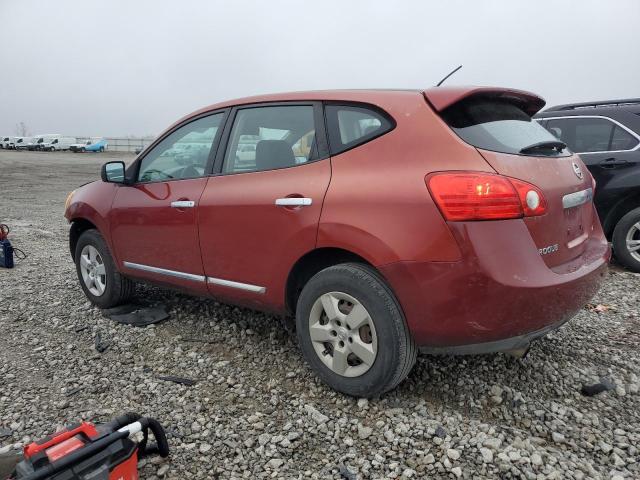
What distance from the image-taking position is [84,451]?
1976 millimetres

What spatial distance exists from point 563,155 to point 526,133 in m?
0.32

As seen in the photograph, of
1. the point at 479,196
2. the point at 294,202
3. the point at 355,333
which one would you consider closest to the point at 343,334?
the point at 355,333

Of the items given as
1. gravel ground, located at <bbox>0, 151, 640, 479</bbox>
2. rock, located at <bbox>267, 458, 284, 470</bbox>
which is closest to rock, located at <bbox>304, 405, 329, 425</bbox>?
gravel ground, located at <bbox>0, 151, 640, 479</bbox>

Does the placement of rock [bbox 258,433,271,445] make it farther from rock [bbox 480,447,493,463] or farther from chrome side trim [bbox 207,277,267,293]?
rock [bbox 480,447,493,463]

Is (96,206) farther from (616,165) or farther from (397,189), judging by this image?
(616,165)

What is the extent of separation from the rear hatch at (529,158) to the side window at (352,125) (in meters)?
0.30

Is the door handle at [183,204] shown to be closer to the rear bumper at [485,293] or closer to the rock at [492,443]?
the rear bumper at [485,293]

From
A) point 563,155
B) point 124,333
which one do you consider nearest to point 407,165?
point 563,155

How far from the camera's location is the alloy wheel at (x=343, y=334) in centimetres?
275

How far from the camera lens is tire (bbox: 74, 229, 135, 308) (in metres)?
4.38

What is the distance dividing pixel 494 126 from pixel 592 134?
152 inches

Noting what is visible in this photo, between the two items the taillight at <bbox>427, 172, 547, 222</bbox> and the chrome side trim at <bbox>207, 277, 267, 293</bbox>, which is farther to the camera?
the chrome side trim at <bbox>207, 277, 267, 293</bbox>

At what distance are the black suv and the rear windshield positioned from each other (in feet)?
10.00

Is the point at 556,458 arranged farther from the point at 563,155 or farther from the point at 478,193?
the point at 563,155
